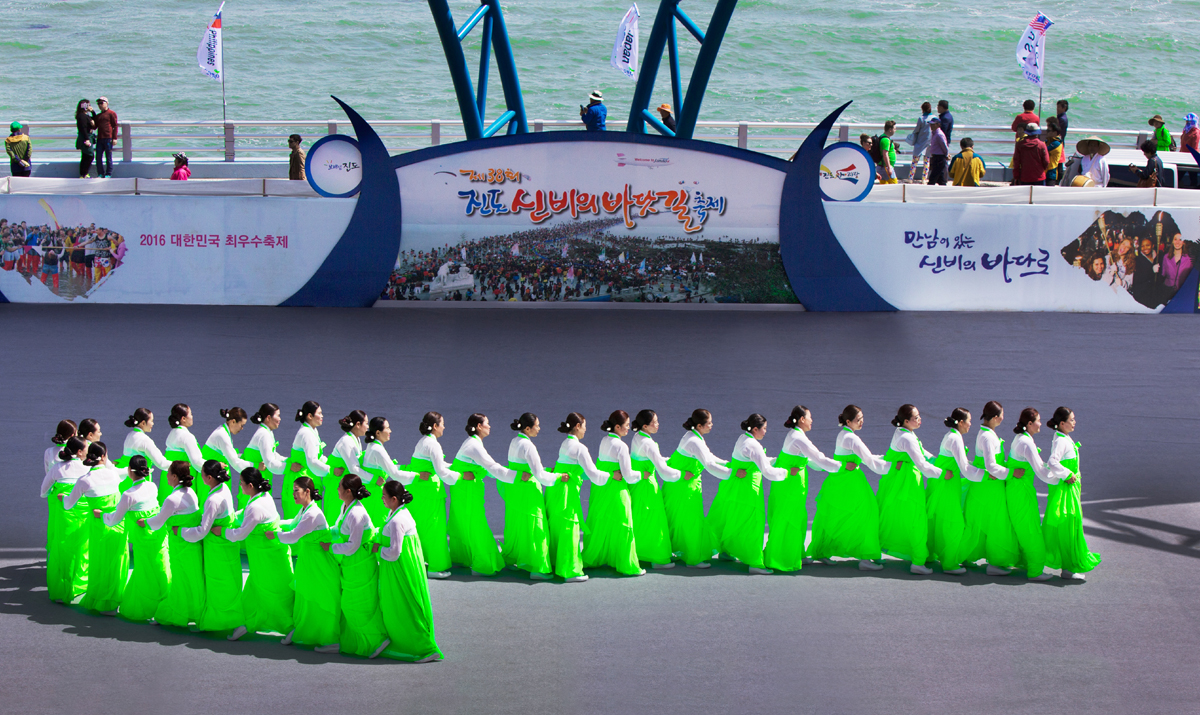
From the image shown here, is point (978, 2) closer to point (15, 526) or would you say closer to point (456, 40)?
point (456, 40)

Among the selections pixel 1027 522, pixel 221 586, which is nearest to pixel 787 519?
pixel 1027 522

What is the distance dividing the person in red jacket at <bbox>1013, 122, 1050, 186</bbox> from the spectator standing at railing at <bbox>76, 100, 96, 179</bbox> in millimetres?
14413

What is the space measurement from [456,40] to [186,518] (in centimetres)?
1131

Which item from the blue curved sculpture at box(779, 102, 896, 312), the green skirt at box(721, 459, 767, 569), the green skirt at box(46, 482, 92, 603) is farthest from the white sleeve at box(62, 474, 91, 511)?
the blue curved sculpture at box(779, 102, 896, 312)

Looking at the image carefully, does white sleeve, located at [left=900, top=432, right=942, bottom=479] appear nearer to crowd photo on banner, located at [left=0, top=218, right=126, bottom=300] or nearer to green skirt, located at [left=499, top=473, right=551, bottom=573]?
green skirt, located at [left=499, top=473, right=551, bottom=573]

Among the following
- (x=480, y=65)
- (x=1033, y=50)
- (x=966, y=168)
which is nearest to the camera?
(x=966, y=168)

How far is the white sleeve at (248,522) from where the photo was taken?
6.95 m

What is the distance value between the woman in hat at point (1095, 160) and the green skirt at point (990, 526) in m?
11.1

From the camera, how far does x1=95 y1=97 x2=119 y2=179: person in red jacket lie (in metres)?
18.6

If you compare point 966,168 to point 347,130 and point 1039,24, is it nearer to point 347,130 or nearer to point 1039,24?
point 1039,24

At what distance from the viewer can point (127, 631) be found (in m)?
7.27

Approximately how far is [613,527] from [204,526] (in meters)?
2.76

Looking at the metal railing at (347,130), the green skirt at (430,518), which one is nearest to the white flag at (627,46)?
the metal railing at (347,130)

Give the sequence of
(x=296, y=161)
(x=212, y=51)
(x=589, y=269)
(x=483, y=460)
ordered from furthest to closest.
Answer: (x=212, y=51) → (x=296, y=161) → (x=589, y=269) → (x=483, y=460)
